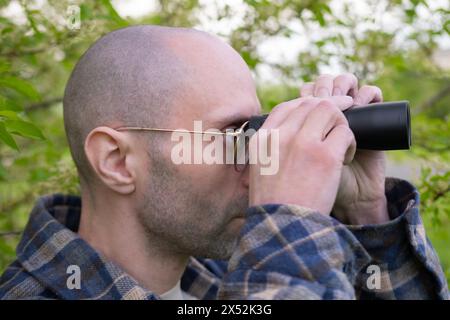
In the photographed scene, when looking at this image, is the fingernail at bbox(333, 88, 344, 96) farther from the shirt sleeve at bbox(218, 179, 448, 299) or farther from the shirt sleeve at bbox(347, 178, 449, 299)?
the shirt sleeve at bbox(218, 179, 448, 299)

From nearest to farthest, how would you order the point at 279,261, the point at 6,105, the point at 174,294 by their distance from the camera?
the point at 279,261
the point at 6,105
the point at 174,294

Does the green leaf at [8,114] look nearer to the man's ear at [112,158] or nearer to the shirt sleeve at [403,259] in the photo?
the man's ear at [112,158]

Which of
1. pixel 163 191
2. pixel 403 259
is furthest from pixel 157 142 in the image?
pixel 403 259

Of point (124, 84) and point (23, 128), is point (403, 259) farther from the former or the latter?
point (23, 128)

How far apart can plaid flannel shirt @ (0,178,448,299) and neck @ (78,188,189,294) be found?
8 cm

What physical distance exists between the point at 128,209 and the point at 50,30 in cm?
101

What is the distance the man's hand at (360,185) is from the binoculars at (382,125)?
1.08ft

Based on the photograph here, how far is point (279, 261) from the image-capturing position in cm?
136

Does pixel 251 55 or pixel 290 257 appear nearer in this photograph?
pixel 290 257

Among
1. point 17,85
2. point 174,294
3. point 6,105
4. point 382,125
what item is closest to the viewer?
point 382,125

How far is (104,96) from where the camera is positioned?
1.78 m

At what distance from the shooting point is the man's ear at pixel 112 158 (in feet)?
5.79

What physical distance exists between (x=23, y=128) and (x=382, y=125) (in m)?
0.92

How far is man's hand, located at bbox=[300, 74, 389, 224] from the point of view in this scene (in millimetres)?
1941
